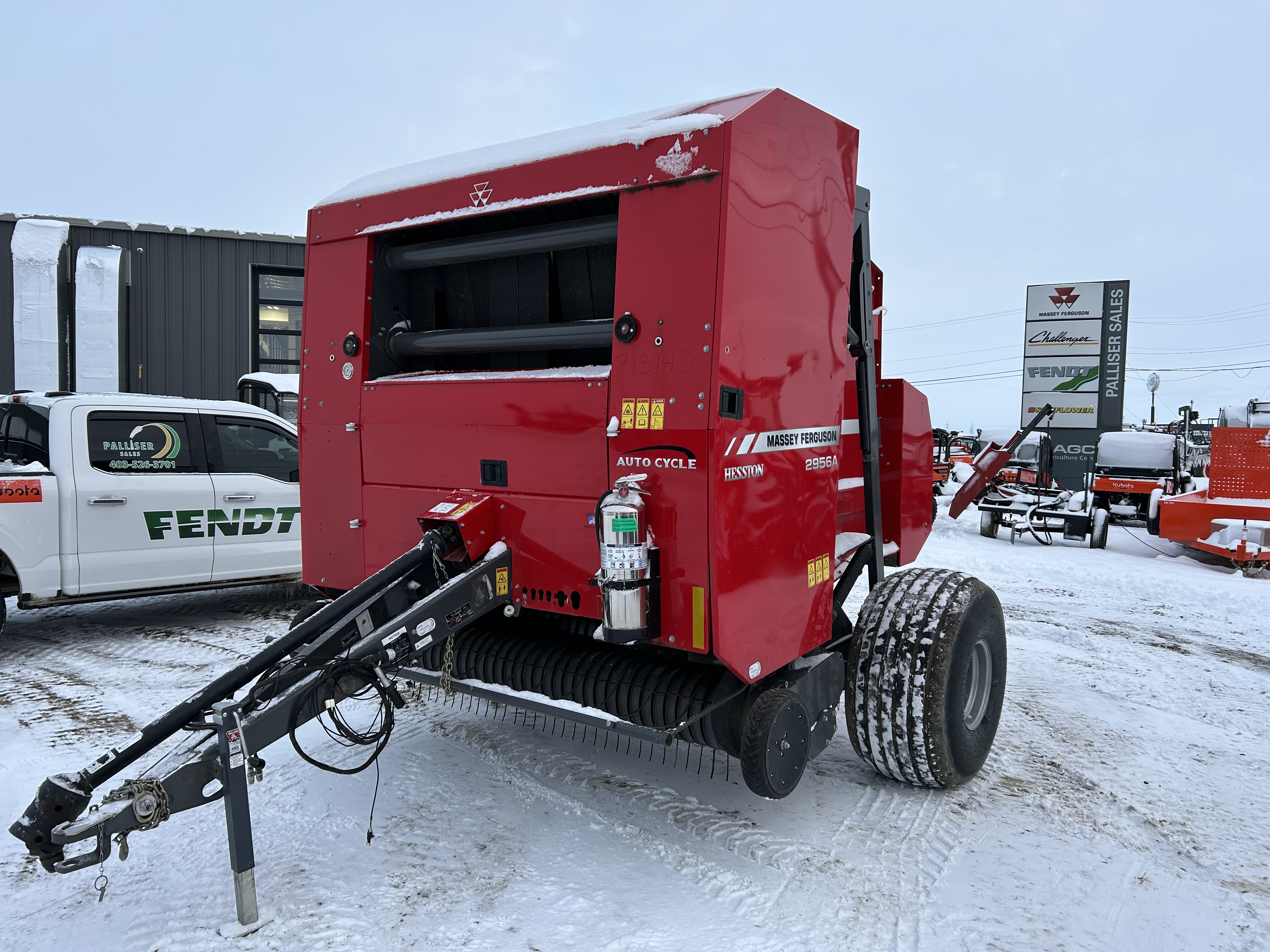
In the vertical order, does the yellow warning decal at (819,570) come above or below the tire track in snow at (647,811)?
above

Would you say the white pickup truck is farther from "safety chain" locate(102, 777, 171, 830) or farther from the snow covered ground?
"safety chain" locate(102, 777, 171, 830)

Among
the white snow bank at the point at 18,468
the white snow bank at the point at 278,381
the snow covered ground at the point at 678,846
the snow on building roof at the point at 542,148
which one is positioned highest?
the snow on building roof at the point at 542,148

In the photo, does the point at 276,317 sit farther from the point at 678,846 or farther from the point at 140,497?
the point at 678,846

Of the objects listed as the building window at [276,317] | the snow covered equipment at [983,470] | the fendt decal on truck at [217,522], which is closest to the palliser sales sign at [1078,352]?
the snow covered equipment at [983,470]

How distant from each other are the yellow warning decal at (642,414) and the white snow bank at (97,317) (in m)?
15.1

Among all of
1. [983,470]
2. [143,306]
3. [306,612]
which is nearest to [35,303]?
[143,306]

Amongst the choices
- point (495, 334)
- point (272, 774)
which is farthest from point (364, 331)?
point (272, 774)

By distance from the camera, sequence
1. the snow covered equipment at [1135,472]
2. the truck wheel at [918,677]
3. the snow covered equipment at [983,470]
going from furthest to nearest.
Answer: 1. the snow covered equipment at [1135,472]
2. the snow covered equipment at [983,470]
3. the truck wheel at [918,677]

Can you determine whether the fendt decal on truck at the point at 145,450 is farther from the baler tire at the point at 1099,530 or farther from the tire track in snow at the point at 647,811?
the baler tire at the point at 1099,530

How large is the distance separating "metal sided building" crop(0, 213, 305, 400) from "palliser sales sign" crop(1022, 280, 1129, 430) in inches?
649

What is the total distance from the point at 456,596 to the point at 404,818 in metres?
1.01

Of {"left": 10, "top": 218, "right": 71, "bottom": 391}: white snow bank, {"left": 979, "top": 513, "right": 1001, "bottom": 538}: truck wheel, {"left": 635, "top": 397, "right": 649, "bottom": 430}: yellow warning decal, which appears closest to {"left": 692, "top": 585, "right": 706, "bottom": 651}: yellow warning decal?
{"left": 635, "top": 397, "right": 649, "bottom": 430}: yellow warning decal

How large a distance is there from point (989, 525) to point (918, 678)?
9987 mm

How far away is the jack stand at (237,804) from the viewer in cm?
238
